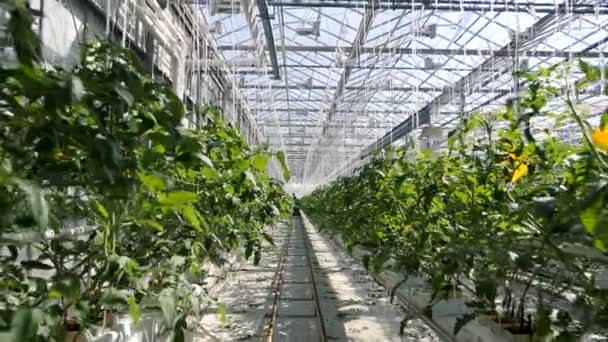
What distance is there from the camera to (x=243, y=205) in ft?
13.6

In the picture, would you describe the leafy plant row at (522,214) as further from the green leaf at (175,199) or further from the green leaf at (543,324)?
the green leaf at (175,199)

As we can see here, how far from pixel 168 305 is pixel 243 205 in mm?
2350

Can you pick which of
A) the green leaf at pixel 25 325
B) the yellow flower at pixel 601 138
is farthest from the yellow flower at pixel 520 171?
the green leaf at pixel 25 325

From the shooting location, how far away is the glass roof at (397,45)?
691 centimetres

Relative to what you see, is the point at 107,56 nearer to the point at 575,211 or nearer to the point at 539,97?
the point at 575,211

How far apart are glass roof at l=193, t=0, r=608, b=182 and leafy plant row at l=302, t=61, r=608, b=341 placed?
212cm

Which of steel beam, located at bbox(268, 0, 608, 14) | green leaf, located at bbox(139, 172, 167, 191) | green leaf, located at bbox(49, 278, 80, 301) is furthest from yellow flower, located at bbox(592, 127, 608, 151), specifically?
steel beam, located at bbox(268, 0, 608, 14)

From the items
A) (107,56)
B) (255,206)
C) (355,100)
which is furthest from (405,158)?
(355,100)

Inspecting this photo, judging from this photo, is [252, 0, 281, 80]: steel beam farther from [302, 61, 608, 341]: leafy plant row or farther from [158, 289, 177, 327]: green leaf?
[158, 289, 177, 327]: green leaf

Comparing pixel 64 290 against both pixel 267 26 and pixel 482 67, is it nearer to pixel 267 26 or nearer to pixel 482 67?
pixel 267 26

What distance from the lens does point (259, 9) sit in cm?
756

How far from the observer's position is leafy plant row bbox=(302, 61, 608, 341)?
66.6 inches

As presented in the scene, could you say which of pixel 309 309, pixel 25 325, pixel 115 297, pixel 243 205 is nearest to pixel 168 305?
pixel 115 297

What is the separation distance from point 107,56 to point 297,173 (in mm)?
45554
